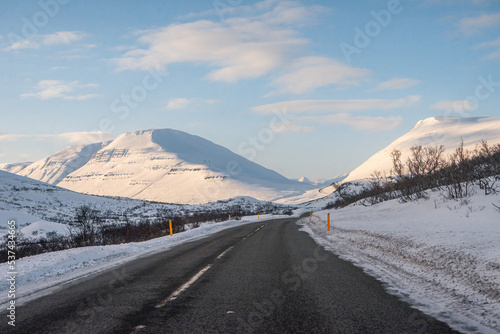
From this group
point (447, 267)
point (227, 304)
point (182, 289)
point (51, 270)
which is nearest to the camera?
point (227, 304)

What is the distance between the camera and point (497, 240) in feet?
26.7

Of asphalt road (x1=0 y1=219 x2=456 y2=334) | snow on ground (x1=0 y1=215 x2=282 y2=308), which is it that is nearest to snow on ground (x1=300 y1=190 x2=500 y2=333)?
asphalt road (x1=0 y1=219 x2=456 y2=334)

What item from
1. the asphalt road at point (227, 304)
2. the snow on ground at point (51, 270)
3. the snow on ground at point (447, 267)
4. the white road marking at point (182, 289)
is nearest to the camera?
the asphalt road at point (227, 304)

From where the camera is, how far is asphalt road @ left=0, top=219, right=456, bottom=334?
4.40 metres

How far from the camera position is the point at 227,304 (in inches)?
214

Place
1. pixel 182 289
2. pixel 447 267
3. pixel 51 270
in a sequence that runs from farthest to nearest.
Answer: pixel 51 270
pixel 447 267
pixel 182 289

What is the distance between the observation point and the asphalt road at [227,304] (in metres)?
4.40

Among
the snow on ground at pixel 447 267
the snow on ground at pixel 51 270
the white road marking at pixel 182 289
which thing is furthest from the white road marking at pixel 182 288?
the snow on ground at pixel 447 267

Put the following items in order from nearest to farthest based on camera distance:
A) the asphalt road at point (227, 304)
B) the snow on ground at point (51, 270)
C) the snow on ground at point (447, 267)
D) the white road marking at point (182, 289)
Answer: the asphalt road at point (227, 304) < the snow on ground at point (447, 267) < the white road marking at point (182, 289) < the snow on ground at point (51, 270)

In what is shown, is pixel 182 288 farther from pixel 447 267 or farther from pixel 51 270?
pixel 447 267

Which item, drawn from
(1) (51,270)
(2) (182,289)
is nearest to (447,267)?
(2) (182,289)

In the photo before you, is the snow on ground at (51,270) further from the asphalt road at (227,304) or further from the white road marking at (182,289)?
the white road marking at (182,289)

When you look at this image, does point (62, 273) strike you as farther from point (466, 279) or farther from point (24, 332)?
point (466, 279)

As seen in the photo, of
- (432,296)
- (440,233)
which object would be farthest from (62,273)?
(440,233)
